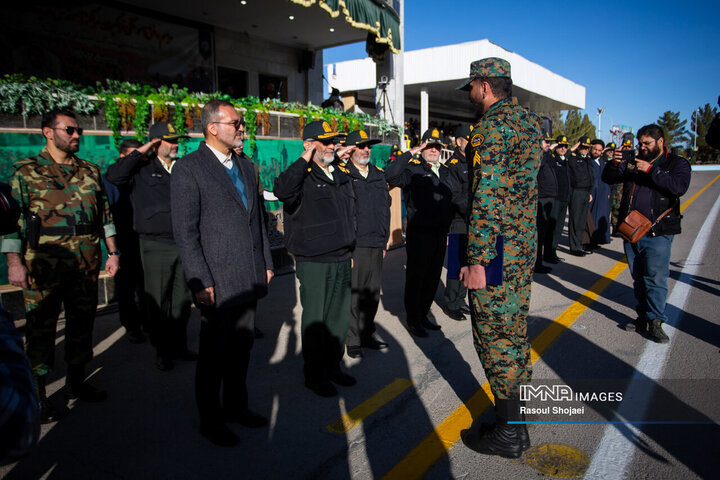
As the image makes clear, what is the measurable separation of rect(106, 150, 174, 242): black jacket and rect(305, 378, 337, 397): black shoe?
1.86 m

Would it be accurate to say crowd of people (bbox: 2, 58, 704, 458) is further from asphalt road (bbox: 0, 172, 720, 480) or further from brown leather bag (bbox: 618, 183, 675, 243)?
asphalt road (bbox: 0, 172, 720, 480)

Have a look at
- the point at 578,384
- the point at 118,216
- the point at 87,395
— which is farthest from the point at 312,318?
the point at 118,216

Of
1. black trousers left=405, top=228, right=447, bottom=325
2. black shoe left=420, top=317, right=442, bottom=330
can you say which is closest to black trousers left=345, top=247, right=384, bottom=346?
black trousers left=405, top=228, right=447, bottom=325

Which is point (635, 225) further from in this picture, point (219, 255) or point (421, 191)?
point (219, 255)

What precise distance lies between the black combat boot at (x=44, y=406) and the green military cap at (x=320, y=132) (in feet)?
8.47

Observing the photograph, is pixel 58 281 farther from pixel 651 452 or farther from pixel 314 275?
pixel 651 452

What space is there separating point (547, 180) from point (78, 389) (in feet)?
23.9

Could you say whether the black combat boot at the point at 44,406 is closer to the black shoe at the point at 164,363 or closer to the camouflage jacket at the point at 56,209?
the camouflage jacket at the point at 56,209

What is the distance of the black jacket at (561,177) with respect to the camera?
27.2 feet

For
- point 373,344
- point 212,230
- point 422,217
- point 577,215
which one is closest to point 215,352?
point 212,230

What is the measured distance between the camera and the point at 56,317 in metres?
3.34

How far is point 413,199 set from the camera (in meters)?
4.76

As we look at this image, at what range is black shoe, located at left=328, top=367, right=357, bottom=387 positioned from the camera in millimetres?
3643

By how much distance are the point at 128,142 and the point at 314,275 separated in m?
2.75
